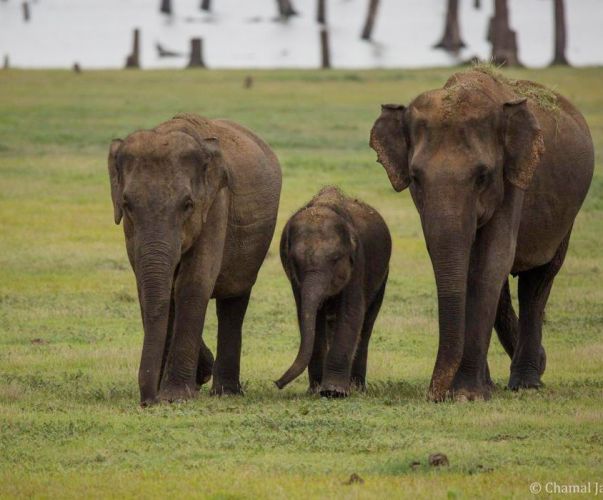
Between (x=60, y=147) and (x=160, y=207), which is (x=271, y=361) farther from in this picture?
(x=60, y=147)

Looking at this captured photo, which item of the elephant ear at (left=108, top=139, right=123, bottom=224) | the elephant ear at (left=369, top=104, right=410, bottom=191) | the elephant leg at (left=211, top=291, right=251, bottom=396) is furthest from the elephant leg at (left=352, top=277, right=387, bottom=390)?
the elephant ear at (left=108, top=139, right=123, bottom=224)

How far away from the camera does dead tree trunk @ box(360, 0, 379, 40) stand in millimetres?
76938

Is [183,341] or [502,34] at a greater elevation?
[183,341]

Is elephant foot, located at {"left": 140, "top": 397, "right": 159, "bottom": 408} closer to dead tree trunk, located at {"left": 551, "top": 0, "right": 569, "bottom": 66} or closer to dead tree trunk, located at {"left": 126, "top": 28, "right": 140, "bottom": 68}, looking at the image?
dead tree trunk, located at {"left": 551, "top": 0, "right": 569, "bottom": 66}

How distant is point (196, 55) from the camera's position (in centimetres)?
6988

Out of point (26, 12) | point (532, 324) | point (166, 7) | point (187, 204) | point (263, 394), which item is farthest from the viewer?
point (166, 7)

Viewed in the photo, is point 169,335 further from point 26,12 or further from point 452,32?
point 26,12

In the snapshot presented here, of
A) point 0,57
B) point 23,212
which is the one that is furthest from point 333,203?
point 0,57

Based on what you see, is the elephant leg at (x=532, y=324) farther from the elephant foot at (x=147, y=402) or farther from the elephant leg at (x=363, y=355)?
the elephant foot at (x=147, y=402)

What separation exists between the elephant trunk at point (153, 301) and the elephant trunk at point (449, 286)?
2107 millimetres

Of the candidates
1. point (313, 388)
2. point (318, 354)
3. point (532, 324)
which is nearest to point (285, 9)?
point (532, 324)

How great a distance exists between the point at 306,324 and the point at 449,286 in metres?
1.32

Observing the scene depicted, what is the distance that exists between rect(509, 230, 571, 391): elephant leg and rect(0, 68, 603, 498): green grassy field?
0.28 m

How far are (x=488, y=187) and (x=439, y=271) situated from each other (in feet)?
2.72
